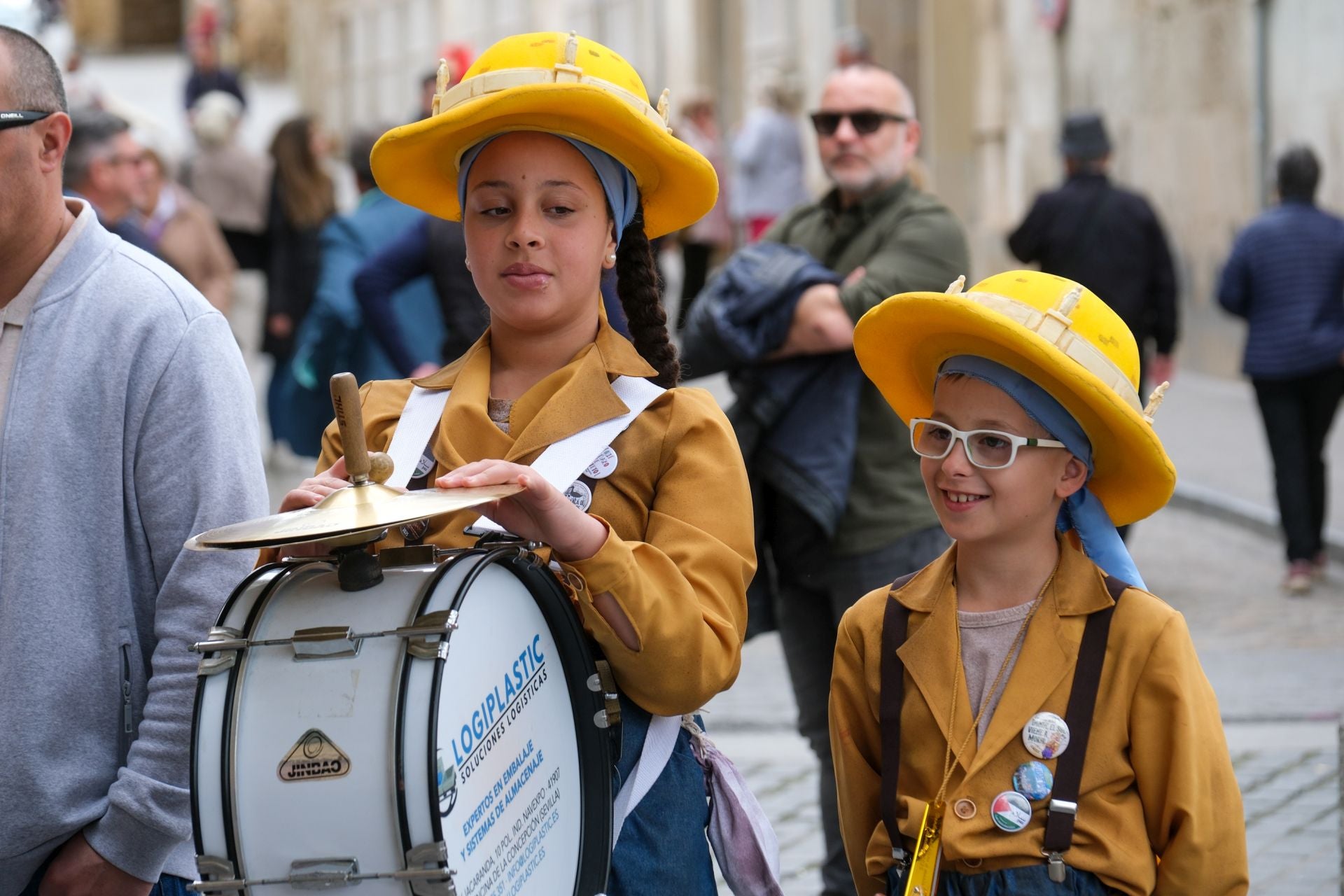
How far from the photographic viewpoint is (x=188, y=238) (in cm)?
1022

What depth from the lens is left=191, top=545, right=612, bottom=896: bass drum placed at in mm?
2275

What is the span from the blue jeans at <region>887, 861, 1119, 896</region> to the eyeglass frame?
1731mm

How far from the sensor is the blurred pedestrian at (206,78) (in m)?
22.2

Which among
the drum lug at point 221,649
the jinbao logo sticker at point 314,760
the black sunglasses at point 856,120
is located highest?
the black sunglasses at point 856,120

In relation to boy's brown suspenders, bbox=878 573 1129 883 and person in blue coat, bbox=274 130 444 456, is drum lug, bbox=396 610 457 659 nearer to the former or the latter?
boy's brown suspenders, bbox=878 573 1129 883

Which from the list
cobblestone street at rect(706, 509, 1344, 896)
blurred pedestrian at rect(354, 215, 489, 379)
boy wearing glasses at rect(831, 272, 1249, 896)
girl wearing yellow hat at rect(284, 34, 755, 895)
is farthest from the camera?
blurred pedestrian at rect(354, 215, 489, 379)

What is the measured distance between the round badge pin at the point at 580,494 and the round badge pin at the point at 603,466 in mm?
19

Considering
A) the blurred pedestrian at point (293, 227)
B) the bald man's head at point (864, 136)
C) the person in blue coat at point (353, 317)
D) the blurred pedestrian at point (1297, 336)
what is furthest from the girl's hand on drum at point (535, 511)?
the blurred pedestrian at point (293, 227)

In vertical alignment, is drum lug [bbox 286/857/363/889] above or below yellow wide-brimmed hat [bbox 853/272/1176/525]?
below

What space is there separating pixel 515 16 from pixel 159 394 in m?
28.4

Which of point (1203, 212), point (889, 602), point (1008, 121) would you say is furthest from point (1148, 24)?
point (889, 602)

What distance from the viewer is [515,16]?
3042cm

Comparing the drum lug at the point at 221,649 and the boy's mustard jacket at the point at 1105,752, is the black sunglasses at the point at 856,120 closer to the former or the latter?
the boy's mustard jacket at the point at 1105,752

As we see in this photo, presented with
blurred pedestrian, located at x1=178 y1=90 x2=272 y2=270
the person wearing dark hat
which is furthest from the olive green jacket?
blurred pedestrian, located at x1=178 y1=90 x2=272 y2=270
